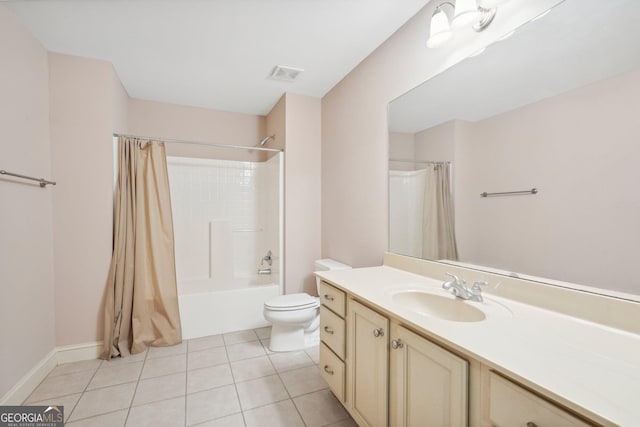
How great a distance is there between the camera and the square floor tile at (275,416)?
4.84ft

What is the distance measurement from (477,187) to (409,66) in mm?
942

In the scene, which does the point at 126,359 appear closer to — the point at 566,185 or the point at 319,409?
the point at 319,409

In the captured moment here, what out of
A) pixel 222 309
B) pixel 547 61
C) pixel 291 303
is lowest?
pixel 222 309

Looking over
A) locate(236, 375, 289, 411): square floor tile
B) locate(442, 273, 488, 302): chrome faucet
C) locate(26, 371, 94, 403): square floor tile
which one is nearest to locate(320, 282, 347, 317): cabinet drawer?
locate(442, 273, 488, 302): chrome faucet

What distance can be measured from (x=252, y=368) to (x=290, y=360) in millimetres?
287

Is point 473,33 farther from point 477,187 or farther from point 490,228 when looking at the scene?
point 490,228

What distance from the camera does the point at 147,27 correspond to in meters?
1.86

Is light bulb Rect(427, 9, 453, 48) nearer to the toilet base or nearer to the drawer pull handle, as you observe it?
the drawer pull handle

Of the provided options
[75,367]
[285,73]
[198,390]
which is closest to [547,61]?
[285,73]

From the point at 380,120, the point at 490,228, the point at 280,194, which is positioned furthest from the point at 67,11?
the point at 490,228

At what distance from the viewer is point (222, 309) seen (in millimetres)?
2604

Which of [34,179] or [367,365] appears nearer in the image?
[367,365]

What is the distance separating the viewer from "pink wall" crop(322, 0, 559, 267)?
1534mm

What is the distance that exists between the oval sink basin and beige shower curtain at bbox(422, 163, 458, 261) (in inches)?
12.2
